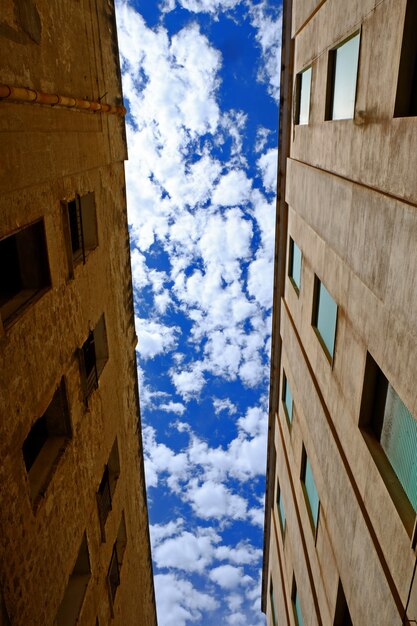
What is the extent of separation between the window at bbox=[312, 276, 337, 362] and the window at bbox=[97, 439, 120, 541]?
6.68m

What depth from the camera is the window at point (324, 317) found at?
40.3ft

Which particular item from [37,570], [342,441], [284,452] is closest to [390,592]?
[342,441]

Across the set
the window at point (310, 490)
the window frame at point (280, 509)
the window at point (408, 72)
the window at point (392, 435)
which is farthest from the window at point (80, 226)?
the window frame at point (280, 509)

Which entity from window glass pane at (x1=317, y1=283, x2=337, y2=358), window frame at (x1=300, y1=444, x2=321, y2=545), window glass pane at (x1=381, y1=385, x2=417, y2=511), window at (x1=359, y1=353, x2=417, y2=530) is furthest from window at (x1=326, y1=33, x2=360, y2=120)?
window frame at (x1=300, y1=444, x2=321, y2=545)

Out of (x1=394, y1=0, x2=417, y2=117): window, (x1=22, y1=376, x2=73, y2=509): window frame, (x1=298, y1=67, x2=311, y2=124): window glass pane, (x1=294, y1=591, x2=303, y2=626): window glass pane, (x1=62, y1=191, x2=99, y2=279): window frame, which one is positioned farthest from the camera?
(x1=294, y1=591, x2=303, y2=626): window glass pane

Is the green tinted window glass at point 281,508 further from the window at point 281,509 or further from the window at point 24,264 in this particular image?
the window at point 24,264

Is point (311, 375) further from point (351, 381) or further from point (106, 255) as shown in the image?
point (106, 255)

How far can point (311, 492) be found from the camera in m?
14.8

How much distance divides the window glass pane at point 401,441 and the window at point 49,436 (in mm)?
6117

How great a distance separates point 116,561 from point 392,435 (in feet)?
30.7

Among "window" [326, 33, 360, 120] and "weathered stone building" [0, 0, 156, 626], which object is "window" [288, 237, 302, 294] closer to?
"window" [326, 33, 360, 120]

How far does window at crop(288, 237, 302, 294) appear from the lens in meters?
16.9

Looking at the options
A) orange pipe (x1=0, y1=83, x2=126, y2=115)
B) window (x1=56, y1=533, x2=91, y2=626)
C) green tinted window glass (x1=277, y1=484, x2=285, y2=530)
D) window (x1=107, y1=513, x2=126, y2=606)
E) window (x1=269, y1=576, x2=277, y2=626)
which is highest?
orange pipe (x1=0, y1=83, x2=126, y2=115)

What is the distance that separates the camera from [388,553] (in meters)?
8.32
